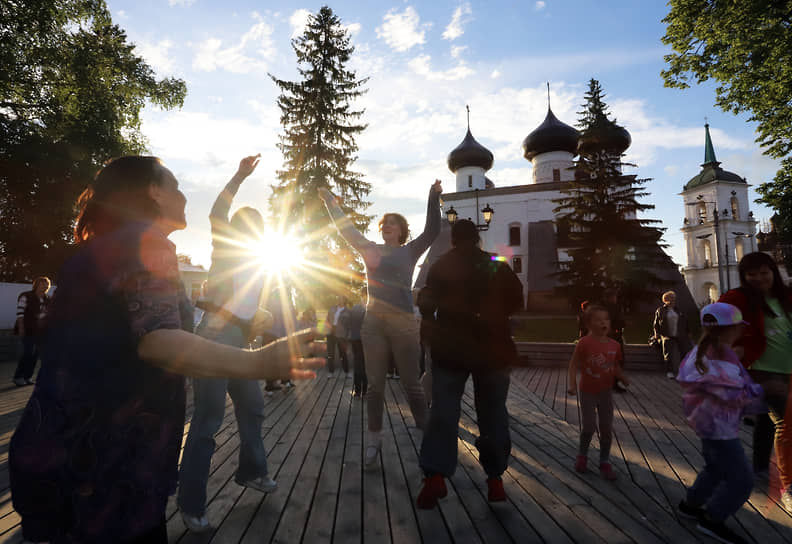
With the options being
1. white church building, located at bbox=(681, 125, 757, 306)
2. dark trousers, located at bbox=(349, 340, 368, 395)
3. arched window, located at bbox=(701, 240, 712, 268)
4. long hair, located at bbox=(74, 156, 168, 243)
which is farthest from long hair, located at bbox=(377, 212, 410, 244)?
arched window, located at bbox=(701, 240, 712, 268)

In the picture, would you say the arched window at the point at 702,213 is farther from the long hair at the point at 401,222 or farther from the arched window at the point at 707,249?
the long hair at the point at 401,222

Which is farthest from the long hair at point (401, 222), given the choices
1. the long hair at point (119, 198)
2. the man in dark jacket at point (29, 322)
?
the man in dark jacket at point (29, 322)

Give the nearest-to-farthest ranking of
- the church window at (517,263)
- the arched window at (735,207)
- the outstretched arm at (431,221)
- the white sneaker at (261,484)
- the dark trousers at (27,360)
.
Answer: the white sneaker at (261,484) < the outstretched arm at (431,221) < the dark trousers at (27,360) < the church window at (517,263) < the arched window at (735,207)

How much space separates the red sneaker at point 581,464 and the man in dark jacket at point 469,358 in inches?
46.6

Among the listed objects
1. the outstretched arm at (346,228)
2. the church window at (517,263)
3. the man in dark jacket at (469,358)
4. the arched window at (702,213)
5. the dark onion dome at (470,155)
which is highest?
the dark onion dome at (470,155)

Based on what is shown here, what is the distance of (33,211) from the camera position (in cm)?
1800

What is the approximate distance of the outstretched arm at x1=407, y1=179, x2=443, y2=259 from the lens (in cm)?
410

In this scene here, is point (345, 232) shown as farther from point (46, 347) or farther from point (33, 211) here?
point (33, 211)

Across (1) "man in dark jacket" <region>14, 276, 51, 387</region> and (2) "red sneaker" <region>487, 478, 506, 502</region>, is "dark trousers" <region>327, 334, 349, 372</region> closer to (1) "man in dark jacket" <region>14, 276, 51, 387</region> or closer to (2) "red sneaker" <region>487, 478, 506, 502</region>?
(1) "man in dark jacket" <region>14, 276, 51, 387</region>

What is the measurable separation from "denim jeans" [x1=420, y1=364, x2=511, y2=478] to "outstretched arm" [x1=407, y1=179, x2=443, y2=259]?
1.35 meters

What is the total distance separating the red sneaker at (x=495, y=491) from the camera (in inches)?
124

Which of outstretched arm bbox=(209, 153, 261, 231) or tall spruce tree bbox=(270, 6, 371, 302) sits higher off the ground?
tall spruce tree bbox=(270, 6, 371, 302)

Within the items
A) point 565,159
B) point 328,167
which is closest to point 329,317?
point 328,167

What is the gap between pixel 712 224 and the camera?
62344mm
